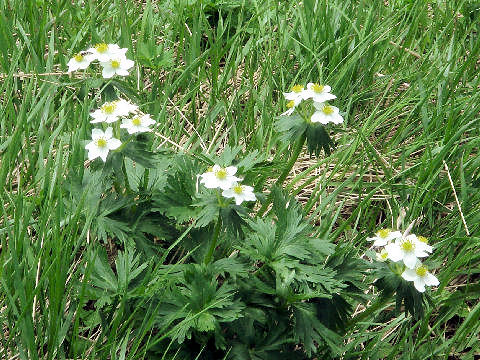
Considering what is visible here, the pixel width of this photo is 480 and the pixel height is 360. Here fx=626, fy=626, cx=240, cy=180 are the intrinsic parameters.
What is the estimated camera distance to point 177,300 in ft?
5.21

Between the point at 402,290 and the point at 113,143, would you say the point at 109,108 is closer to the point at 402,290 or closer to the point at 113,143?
the point at 113,143

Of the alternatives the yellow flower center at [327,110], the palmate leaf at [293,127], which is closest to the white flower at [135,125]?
the palmate leaf at [293,127]

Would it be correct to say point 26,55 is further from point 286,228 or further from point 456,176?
point 456,176

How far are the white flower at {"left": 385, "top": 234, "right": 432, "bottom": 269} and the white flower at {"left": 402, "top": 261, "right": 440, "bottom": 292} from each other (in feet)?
0.09

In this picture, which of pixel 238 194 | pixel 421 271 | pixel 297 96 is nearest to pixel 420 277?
pixel 421 271

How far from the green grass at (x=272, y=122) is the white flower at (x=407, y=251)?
340mm

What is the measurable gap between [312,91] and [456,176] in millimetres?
770

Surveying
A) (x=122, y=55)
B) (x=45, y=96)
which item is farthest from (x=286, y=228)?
(x=45, y=96)

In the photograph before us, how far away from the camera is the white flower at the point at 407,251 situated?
4.84 feet

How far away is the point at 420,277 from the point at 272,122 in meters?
1.05

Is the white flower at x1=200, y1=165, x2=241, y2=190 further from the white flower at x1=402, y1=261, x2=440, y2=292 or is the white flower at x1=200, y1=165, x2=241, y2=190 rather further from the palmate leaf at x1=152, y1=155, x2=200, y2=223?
the white flower at x1=402, y1=261, x2=440, y2=292

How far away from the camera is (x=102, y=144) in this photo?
64.2 inches

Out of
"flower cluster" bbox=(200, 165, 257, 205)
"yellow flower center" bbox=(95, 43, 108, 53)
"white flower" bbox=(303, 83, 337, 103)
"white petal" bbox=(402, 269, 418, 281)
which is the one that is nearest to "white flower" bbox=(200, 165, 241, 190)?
"flower cluster" bbox=(200, 165, 257, 205)

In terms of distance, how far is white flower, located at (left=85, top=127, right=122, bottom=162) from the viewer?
162 cm
